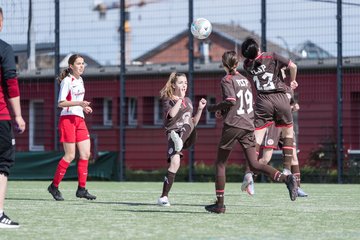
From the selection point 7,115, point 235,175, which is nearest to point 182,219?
point 7,115

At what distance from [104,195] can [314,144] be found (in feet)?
39.0

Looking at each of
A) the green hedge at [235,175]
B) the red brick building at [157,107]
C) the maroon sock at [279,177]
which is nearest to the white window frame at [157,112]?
the red brick building at [157,107]

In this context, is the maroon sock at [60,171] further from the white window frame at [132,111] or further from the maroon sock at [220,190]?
the white window frame at [132,111]

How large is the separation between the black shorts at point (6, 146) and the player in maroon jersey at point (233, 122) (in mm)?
2261

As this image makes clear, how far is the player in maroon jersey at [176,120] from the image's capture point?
445 inches

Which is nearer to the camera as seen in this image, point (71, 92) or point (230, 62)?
point (230, 62)

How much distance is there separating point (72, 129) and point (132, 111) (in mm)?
17700

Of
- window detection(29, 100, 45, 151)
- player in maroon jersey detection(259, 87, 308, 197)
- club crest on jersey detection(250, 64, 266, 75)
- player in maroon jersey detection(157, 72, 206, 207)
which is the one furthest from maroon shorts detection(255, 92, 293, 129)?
window detection(29, 100, 45, 151)

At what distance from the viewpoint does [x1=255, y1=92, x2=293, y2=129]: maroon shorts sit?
41.7ft

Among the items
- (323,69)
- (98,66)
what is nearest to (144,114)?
(98,66)

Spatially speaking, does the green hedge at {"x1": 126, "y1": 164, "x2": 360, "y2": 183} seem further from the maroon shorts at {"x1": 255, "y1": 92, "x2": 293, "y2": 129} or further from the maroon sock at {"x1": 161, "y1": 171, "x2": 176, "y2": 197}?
the maroon sock at {"x1": 161, "y1": 171, "x2": 176, "y2": 197}

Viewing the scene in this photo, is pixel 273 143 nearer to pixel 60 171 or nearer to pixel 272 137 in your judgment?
pixel 272 137

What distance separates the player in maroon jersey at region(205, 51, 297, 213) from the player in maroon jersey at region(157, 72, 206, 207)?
133cm

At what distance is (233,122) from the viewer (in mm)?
9820
